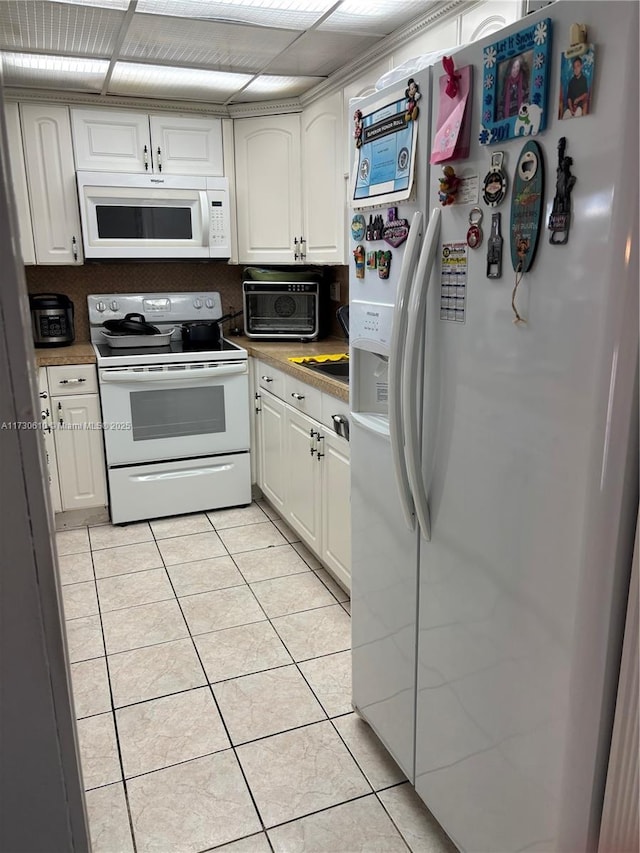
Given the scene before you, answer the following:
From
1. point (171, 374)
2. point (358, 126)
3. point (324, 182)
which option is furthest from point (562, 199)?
point (171, 374)

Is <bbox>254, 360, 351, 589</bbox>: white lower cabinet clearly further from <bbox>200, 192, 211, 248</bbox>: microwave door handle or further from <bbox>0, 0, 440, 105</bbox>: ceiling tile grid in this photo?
<bbox>0, 0, 440, 105</bbox>: ceiling tile grid

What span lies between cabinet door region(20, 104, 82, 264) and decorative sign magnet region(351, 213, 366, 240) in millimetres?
2324

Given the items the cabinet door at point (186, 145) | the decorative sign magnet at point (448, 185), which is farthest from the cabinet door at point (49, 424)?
the decorative sign magnet at point (448, 185)

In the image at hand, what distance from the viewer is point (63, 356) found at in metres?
3.28

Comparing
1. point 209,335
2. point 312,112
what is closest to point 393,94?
point 312,112

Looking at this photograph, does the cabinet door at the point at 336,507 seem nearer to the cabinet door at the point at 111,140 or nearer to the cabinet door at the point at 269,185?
the cabinet door at the point at 269,185

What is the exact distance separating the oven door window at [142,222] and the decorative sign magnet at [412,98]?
2.39 m

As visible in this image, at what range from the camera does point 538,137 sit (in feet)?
3.47

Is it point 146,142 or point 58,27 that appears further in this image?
point 146,142

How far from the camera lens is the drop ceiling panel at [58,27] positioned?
7.51 feet

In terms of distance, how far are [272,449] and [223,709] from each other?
62.3 inches

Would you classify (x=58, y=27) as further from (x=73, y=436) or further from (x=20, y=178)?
(x=73, y=436)

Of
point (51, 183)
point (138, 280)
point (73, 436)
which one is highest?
point (51, 183)

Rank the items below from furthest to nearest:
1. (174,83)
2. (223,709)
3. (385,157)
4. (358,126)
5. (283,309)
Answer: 1. (283,309)
2. (174,83)
3. (223,709)
4. (358,126)
5. (385,157)
